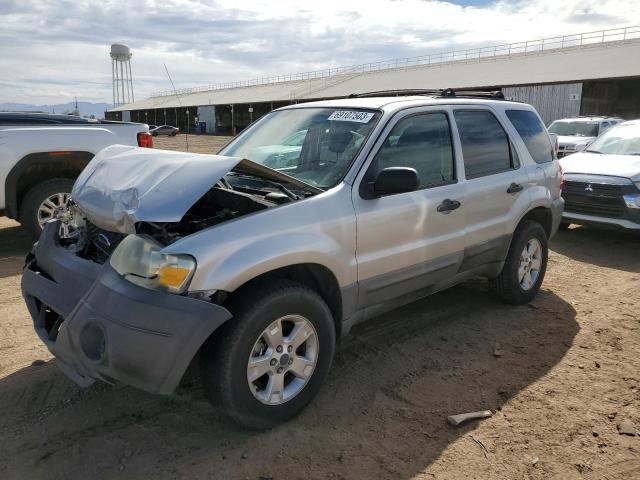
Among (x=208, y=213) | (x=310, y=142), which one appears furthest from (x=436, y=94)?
(x=208, y=213)

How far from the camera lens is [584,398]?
3332 millimetres

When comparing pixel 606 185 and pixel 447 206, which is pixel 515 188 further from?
pixel 606 185

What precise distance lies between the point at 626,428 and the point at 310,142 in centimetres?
273

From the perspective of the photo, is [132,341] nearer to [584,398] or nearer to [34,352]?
[34,352]

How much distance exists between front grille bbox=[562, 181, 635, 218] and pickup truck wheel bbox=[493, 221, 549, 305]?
274 centimetres

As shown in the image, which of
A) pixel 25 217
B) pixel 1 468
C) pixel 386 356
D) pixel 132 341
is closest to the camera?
pixel 132 341

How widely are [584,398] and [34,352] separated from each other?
12.7ft

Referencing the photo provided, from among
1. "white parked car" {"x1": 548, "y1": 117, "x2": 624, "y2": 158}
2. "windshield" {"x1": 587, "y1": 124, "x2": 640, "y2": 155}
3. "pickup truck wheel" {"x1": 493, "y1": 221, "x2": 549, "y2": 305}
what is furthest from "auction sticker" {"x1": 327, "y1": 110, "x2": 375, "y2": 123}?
"white parked car" {"x1": 548, "y1": 117, "x2": 624, "y2": 158}

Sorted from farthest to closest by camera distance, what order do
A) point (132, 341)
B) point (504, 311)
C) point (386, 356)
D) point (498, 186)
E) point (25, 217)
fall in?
point (25, 217)
point (504, 311)
point (498, 186)
point (386, 356)
point (132, 341)

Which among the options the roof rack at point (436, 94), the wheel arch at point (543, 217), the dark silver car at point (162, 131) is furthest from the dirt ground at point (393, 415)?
the dark silver car at point (162, 131)

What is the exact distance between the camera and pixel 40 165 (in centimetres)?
653

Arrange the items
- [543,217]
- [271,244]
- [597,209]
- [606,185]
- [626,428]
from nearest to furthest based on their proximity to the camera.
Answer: [271,244], [626,428], [543,217], [606,185], [597,209]

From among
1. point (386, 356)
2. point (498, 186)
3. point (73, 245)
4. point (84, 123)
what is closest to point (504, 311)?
point (498, 186)

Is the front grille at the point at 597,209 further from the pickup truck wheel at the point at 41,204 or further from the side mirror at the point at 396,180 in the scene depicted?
the pickup truck wheel at the point at 41,204
